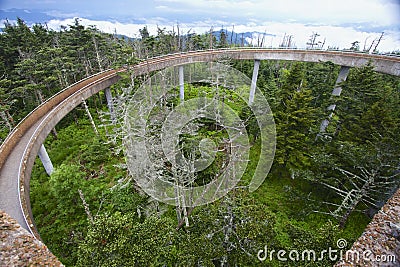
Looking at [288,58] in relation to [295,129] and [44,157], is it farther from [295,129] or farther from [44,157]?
[44,157]

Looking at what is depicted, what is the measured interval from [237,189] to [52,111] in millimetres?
15578

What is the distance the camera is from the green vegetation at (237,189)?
7.32 m

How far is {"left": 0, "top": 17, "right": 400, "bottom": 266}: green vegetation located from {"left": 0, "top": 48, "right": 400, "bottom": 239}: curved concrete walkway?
182 cm

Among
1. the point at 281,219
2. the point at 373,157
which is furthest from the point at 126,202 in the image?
the point at 373,157

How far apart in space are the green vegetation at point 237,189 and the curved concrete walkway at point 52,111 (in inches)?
71.5

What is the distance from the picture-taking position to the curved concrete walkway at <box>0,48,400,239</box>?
36.1ft

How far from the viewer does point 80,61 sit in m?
34.2

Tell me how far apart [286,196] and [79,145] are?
73.5 feet

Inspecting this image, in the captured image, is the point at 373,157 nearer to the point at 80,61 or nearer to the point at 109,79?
the point at 109,79

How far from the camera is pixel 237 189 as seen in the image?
13.1 meters
